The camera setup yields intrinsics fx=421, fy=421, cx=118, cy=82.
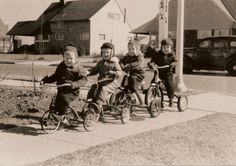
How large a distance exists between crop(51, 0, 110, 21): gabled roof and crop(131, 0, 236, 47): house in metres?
10.4

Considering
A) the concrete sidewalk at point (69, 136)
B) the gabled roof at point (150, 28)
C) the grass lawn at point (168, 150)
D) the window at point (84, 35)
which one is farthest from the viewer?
the window at point (84, 35)

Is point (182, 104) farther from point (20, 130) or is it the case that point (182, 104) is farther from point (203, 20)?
point (203, 20)

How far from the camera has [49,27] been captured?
5797 centimetres

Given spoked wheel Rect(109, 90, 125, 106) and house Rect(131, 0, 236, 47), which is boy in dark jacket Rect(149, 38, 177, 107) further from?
house Rect(131, 0, 236, 47)

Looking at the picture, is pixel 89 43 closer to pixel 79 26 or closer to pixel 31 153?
pixel 79 26

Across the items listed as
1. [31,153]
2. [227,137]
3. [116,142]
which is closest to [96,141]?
[116,142]

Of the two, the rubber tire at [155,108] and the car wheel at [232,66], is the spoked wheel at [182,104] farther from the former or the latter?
the car wheel at [232,66]

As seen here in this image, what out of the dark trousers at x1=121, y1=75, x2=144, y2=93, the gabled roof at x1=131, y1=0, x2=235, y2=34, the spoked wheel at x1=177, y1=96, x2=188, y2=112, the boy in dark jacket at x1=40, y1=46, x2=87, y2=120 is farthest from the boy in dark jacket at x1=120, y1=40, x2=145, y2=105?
the gabled roof at x1=131, y1=0, x2=235, y2=34

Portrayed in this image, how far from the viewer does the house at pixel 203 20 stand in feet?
130

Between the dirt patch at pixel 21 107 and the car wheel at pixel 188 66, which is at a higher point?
the car wheel at pixel 188 66

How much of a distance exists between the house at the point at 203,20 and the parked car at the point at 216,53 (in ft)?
64.8

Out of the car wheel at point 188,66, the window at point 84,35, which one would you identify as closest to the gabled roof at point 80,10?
the window at point 84,35

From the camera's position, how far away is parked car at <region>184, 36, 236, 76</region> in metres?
19.1

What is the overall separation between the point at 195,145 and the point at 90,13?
47233 mm
